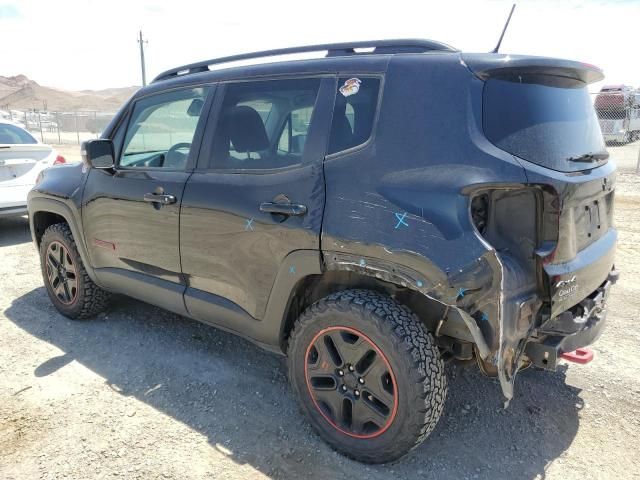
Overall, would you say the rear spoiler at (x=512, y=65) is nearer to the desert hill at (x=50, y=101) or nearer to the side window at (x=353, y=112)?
the side window at (x=353, y=112)

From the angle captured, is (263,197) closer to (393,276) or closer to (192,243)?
(192,243)

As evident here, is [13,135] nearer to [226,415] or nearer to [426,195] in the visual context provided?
[226,415]

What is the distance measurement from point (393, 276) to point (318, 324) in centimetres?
50

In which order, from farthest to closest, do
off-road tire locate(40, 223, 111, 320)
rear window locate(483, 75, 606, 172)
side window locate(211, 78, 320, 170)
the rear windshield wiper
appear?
1. off-road tire locate(40, 223, 111, 320)
2. side window locate(211, 78, 320, 170)
3. the rear windshield wiper
4. rear window locate(483, 75, 606, 172)

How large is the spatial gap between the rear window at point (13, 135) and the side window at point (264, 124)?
555cm

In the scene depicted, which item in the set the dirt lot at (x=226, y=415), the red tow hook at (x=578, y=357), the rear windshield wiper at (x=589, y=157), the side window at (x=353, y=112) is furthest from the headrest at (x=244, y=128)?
the red tow hook at (x=578, y=357)

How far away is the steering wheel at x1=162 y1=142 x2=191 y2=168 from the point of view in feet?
10.8

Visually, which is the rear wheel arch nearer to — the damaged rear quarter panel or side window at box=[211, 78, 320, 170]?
the damaged rear quarter panel

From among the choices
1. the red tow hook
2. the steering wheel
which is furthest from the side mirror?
the red tow hook

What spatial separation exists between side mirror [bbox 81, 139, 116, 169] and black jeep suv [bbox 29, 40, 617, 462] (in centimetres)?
63

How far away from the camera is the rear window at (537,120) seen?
7.32ft

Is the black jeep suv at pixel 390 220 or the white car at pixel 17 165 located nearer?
the black jeep suv at pixel 390 220

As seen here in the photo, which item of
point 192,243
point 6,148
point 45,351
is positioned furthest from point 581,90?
point 6,148

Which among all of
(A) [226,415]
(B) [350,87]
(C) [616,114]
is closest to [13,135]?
(A) [226,415]
